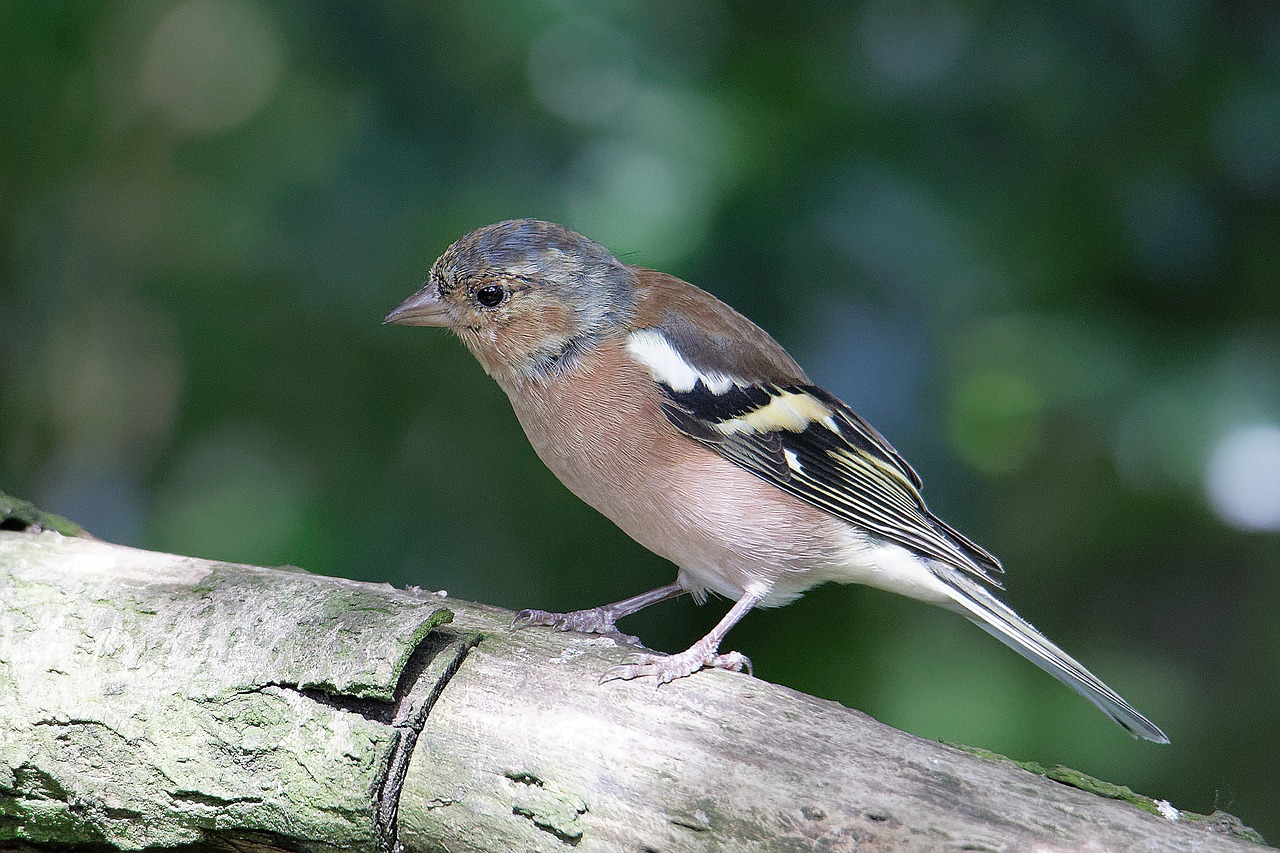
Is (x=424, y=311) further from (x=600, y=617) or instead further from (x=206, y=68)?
(x=206, y=68)

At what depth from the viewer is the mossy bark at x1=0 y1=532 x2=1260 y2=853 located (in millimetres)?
1820

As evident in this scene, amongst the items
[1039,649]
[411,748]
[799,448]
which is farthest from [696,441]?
[411,748]

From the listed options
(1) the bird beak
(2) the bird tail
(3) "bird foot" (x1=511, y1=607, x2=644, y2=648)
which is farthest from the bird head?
(2) the bird tail

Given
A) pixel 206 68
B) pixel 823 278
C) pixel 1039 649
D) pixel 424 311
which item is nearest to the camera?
pixel 1039 649

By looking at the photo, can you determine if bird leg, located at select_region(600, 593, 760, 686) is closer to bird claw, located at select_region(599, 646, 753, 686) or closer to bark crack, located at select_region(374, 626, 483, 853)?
bird claw, located at select_region(599, 646, 753, 686)

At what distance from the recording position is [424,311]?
3.13 meters

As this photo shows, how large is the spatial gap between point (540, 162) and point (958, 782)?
236 cm

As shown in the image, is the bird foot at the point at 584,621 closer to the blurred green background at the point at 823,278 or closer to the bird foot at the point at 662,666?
the bird foot at the point at 662,666

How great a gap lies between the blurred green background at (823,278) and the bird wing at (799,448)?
28 cm

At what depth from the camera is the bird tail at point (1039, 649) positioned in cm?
272

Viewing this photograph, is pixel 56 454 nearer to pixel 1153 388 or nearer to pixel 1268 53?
pixel 1153 388

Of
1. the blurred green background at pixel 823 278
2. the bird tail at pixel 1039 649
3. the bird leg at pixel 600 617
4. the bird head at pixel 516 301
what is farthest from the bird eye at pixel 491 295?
the bird tail at pixel 1039 649

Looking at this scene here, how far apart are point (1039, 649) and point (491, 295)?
1827mm

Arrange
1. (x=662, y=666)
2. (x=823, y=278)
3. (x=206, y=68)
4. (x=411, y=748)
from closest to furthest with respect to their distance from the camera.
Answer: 1. (x=411, y=748)
2. (x=662, y=666)
3. (x=823, y=278)
4. (x=206, y=68)
